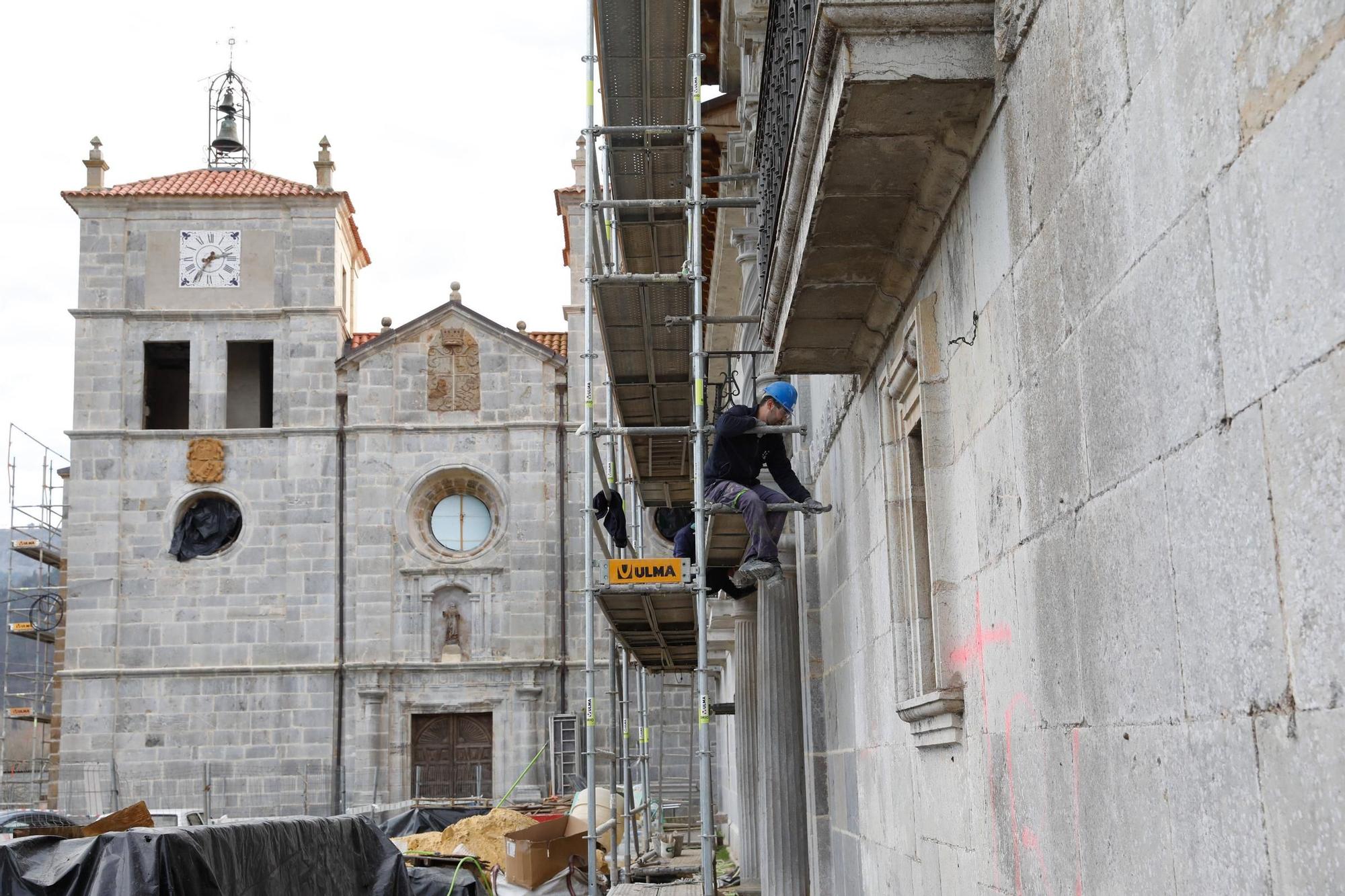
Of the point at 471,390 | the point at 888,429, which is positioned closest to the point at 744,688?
the point at 888,429

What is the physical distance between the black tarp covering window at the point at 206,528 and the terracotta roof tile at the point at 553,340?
27.7 feet

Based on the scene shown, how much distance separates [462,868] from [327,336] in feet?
78.4

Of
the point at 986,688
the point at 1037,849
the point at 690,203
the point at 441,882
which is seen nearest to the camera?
the point at 1037,849

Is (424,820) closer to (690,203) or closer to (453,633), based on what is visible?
(453,633)

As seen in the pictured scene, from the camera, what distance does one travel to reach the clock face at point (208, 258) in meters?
37.9

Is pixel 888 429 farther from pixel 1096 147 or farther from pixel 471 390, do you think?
pixel 471 390

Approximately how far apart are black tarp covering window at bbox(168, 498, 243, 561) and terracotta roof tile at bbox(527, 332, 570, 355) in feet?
27.7

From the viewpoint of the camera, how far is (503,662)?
3569 centimetres

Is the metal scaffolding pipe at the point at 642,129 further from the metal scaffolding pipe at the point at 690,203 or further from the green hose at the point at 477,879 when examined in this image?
the green hose at the point at 477,879

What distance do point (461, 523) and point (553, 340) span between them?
5342 mm

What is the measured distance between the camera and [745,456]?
10422 mm

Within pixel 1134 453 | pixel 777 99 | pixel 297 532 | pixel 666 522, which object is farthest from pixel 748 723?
pixel 297 532

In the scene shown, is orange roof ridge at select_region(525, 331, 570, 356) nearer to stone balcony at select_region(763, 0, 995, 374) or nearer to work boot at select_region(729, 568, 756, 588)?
work boot at select_region(729, 568, 756, 588)

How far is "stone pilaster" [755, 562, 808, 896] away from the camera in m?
11.4
